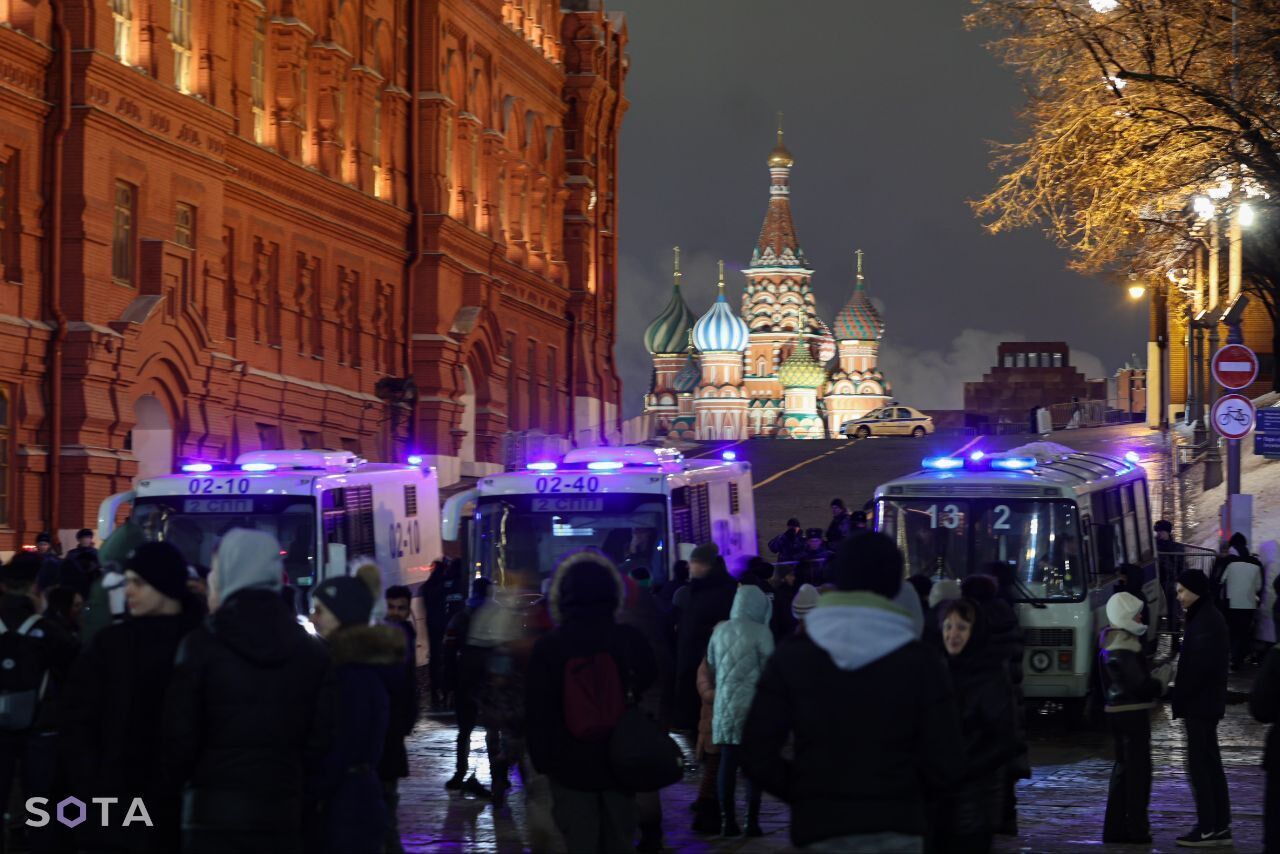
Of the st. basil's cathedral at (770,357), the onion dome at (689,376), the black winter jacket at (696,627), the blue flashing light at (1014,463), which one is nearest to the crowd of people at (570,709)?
the black winter jacket at (696,627)

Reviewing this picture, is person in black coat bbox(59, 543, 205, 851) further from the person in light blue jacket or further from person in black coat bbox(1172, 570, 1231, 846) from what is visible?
person in black coat bbox(1172, 570, 1231, 846)

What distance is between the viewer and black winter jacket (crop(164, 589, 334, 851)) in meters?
7.74

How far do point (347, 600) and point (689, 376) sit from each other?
164m

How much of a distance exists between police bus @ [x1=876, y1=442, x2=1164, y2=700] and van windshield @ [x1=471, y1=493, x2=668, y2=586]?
300 centimetres

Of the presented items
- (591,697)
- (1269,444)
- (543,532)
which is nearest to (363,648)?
(591,697)

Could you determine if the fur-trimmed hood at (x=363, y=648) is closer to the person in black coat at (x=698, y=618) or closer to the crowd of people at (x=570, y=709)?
the crowd of people at (x=570, y=709)

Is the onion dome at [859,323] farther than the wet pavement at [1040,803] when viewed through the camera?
Yes

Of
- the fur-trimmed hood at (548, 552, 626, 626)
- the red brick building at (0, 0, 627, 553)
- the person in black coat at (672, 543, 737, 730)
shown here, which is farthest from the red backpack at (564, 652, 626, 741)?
the red brick building at (0, 0, 627, 553)

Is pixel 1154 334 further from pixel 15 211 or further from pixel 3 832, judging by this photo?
pixel 3 832

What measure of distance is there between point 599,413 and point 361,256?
21.3 m

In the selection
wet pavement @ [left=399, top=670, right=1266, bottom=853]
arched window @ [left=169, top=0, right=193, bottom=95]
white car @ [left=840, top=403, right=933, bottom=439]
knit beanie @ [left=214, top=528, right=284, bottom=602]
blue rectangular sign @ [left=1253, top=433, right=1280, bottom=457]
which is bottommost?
wet pavement @ [left=399, top=670, right=1266, bottom=853]

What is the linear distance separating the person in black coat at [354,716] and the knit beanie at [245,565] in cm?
112

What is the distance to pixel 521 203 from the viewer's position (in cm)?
6328

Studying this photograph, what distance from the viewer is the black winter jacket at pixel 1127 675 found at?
1323cm
